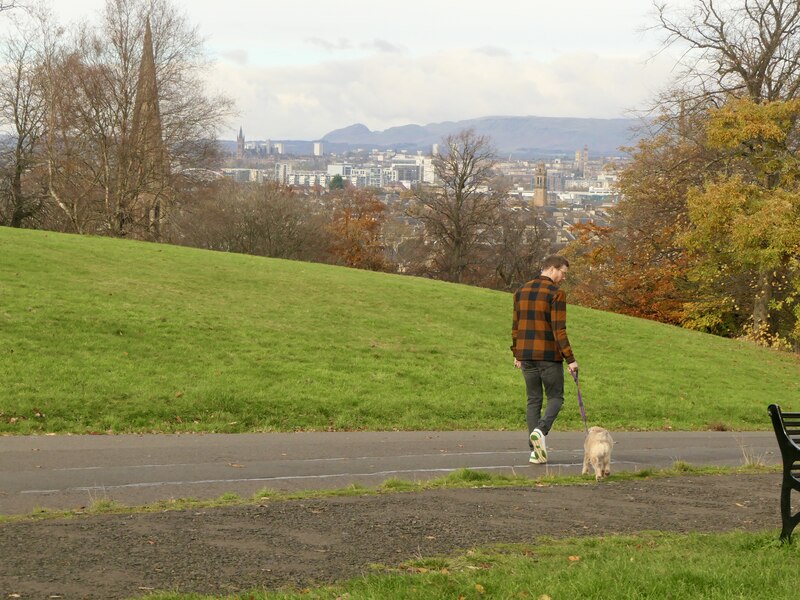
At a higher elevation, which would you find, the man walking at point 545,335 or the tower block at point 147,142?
the tower block at point 147,142

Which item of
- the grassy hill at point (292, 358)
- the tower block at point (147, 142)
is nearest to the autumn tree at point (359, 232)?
the tower block at point (147, 142)

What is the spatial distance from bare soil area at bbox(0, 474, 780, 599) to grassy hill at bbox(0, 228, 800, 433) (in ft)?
21.2

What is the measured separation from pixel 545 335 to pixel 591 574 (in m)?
5.42

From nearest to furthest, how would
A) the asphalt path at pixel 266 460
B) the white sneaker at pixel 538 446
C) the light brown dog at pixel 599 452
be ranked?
the asphalt path at pixel 266 460
the light brown dog at pixel 599 452
the white sneaker at pixel 538 446

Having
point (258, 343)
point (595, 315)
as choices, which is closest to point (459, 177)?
point (595, 315)

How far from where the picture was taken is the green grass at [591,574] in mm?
5836

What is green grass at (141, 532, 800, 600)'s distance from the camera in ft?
19.1

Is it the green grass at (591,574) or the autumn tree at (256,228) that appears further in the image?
the autumn tree at (256,228)

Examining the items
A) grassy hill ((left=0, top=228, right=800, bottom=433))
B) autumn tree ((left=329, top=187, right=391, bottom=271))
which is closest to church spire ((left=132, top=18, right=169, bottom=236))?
grassy hill ((left=0, top=228, right=800, bottom=433))

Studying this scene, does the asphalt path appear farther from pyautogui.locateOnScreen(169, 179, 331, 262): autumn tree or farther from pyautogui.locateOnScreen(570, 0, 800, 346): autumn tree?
pyautogui.locateOnScreen(169, 179, 331, 262): autumn tree

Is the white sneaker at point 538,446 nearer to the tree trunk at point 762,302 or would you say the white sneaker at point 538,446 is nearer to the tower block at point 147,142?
the tree trunk at point 762,302

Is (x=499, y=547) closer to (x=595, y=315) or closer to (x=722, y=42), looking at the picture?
(x=595, y=315)

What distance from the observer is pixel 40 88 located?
57594 millimetres

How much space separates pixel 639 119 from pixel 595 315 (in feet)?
37.7
